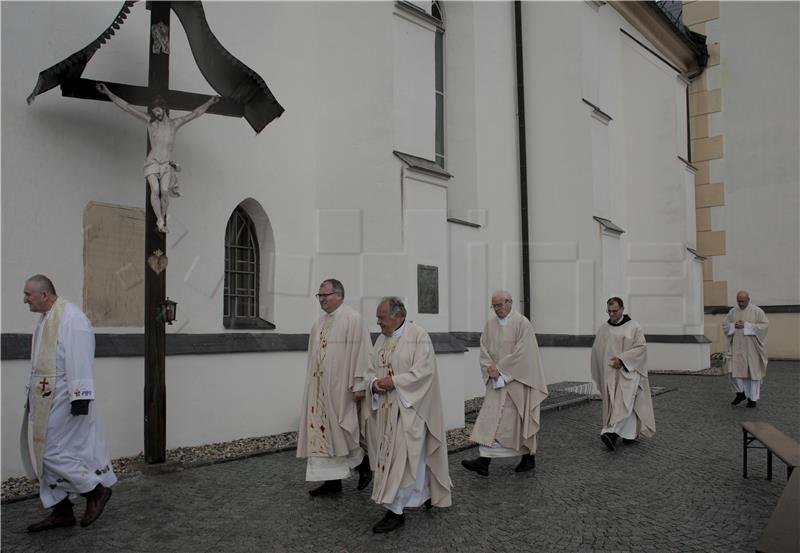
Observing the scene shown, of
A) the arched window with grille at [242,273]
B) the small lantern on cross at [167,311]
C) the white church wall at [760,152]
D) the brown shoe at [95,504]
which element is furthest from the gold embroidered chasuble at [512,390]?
the white church wall at [760,152]

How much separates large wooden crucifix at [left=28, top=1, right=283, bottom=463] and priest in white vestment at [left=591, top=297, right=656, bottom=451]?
16.1ft

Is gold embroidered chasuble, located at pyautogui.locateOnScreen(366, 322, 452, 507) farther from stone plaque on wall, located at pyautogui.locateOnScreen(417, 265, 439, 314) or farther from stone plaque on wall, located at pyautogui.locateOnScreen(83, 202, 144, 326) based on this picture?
stone plaque on wall, located at pyautogui.locateOnScreen(417, 265, 439, 314)

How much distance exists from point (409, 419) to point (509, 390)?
2199 millimetres

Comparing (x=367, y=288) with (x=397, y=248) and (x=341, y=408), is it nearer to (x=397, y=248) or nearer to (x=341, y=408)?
(x=397, y=248)

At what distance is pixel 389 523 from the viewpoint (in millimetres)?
4891

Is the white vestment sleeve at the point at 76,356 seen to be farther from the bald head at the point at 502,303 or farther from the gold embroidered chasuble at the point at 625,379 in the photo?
the gold embroidered chasuble at the point at 625,379

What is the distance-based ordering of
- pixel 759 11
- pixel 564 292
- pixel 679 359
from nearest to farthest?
pixel 564 292 < pixel 679 359 < pixel 759 11

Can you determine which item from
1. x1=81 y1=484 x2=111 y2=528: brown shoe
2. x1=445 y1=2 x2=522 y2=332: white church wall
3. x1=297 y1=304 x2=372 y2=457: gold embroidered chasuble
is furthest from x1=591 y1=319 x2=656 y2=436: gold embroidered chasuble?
x1=81 y1=484 x2=111 y2=528: brown shoe

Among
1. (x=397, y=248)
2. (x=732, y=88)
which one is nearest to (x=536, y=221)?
(x=397, y=248)

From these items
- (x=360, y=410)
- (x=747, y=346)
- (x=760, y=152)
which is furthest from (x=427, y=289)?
(x=760, y=152)

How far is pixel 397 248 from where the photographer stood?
28.3ft

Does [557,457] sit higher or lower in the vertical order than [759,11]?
lower

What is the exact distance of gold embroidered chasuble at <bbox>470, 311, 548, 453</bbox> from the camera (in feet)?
22.7

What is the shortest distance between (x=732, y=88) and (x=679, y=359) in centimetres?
937
